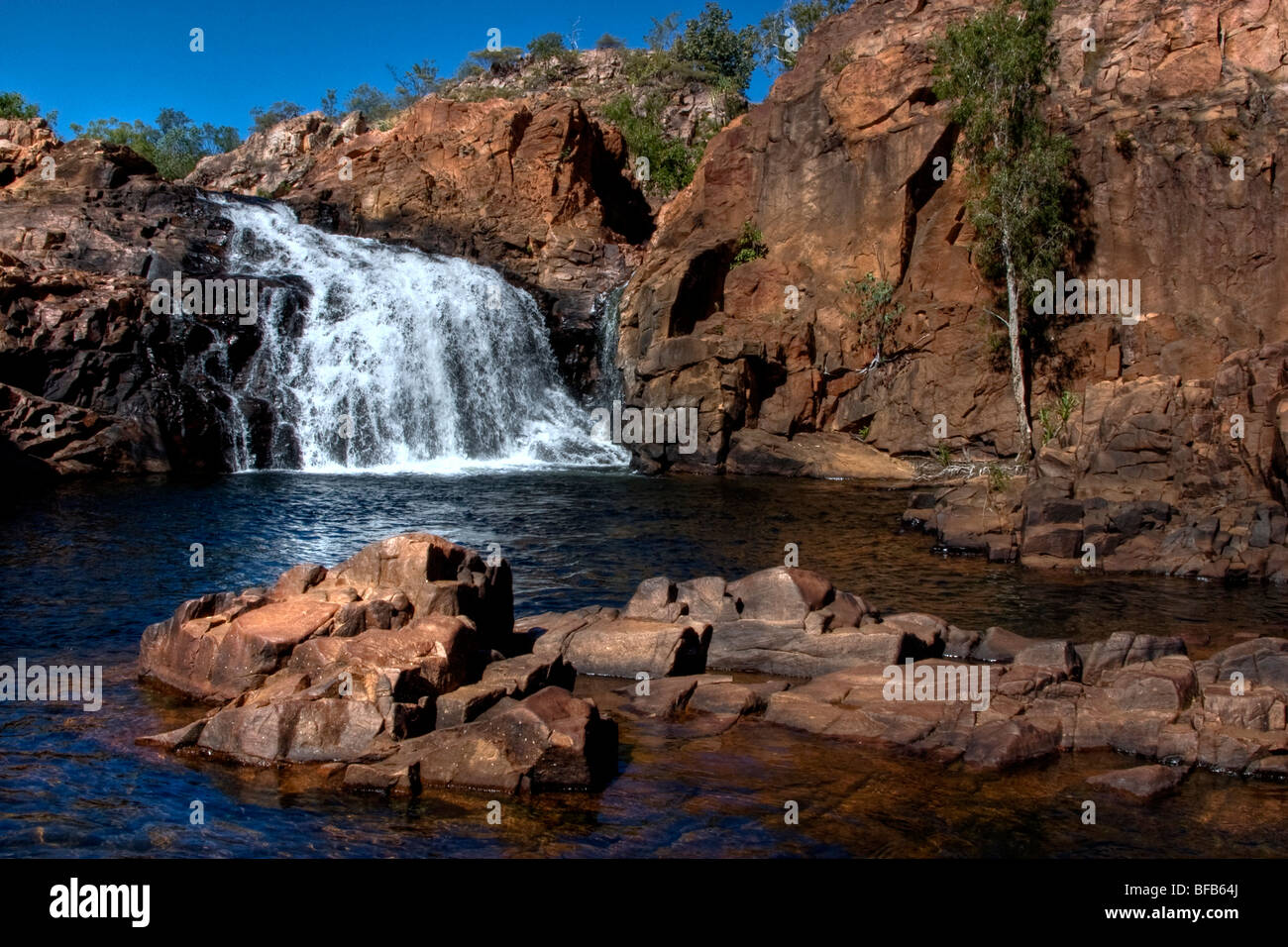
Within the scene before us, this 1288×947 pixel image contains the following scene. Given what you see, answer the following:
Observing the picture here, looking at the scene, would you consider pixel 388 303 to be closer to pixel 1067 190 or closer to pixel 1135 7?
pixel 1067 190

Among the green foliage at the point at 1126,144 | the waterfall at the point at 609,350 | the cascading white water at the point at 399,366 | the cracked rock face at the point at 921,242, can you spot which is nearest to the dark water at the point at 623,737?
the cascading white water at the point at 399,366

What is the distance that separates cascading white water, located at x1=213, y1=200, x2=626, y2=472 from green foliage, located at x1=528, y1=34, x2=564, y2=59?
36.1m

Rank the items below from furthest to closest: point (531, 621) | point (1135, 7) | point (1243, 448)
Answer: point (1135, 7) → point (1243, 448) → point (531, 621)

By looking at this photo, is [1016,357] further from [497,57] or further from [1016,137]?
[497,57]

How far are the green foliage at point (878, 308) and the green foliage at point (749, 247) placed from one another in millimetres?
4093

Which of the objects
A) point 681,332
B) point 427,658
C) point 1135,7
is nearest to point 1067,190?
point 1135,7

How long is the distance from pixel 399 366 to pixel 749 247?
12.4 meters

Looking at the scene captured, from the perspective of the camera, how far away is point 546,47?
230 feet

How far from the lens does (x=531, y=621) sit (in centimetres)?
1396

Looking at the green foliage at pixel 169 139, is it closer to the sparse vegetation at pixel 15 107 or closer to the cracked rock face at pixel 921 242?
the sparse vegetation at pixel 15 107

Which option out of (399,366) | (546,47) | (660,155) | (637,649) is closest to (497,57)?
(546,47)

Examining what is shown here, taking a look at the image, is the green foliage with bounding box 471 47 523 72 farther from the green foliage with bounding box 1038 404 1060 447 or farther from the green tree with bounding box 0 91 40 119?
the green foliage with bounding box 1038 404 1060 447

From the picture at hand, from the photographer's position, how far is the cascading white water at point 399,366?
32.3 m

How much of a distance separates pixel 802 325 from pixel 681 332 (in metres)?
3.87
